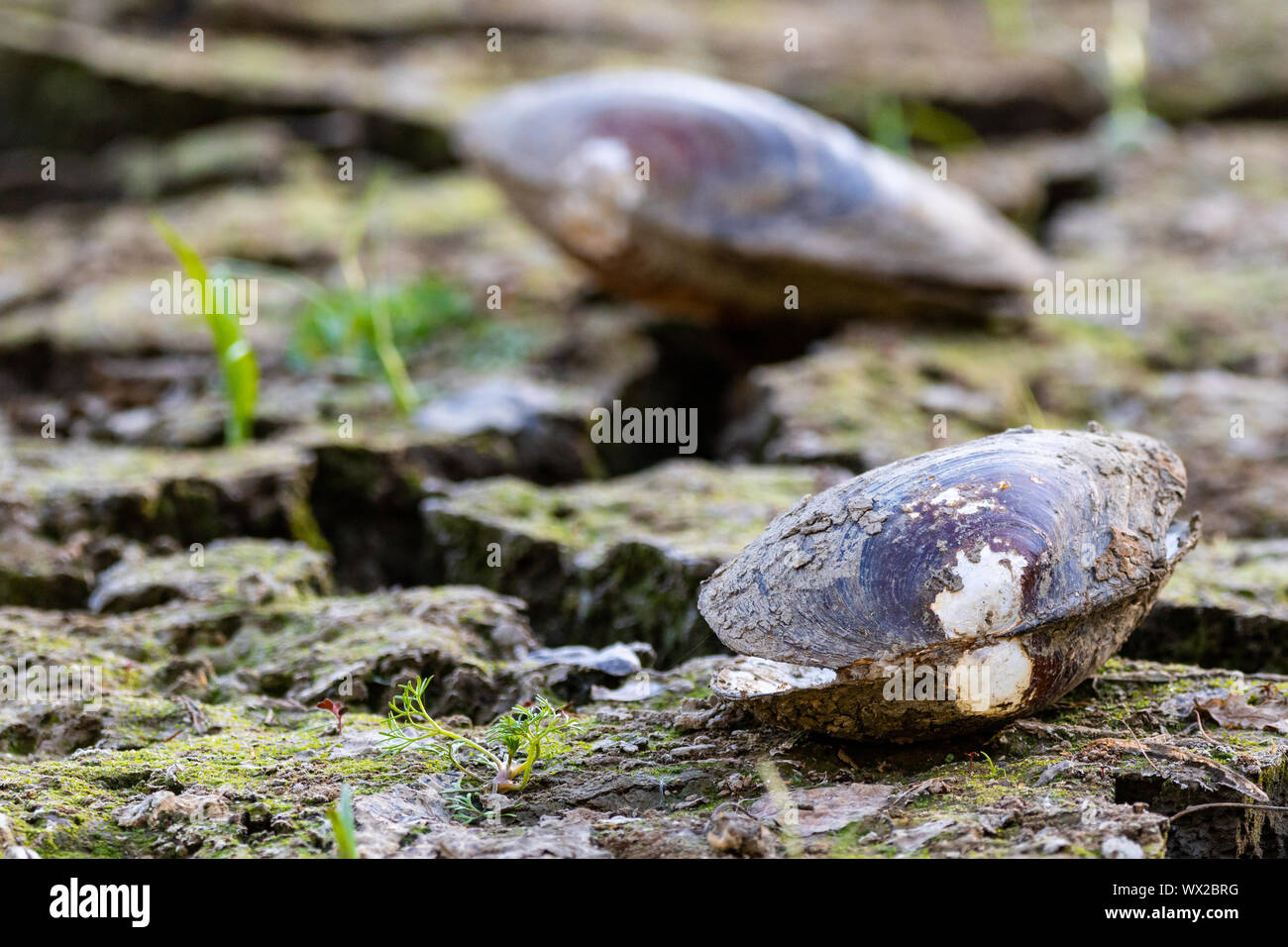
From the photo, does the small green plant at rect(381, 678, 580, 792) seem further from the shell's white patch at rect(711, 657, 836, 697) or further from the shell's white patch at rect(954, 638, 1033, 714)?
the shell's white patch at rect(954, 638, 1033, 714)

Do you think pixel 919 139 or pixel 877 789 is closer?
pixel 877 789

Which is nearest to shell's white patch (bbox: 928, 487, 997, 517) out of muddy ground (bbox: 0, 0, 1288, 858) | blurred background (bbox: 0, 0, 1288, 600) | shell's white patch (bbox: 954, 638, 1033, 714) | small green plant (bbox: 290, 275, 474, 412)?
shell's white patch (bbox: 954, 638, 1033, 714)

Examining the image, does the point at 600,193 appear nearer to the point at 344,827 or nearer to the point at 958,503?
the point at 958,503

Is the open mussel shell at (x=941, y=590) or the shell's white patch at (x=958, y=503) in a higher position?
the shell's white patch at (x=958, y=503)

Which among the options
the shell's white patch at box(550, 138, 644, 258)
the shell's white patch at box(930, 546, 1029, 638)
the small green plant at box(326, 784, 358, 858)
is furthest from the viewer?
the shell's white patch at box(550, 138, 644, 258)

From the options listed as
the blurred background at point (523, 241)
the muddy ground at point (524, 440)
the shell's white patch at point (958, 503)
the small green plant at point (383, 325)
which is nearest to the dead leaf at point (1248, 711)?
the muddy ground at point (524, 440)

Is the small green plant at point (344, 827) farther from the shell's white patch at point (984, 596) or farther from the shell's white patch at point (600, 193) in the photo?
the shell's white patch at point (600, 193)
